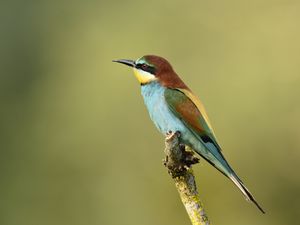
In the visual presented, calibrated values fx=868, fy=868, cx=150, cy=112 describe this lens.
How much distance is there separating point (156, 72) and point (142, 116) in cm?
407

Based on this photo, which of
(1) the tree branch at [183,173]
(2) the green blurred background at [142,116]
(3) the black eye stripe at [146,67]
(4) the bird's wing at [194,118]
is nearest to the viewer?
(1) the tree branch at [183,173]

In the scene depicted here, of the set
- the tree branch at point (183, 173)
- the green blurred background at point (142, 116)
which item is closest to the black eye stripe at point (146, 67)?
the tree branch at point (183, 173)

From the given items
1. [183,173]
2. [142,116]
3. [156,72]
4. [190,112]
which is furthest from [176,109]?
[142,116]

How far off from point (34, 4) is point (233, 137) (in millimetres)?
6446

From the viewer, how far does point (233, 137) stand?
27.5 ft

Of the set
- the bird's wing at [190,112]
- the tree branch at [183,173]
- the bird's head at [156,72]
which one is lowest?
the tree branch at [183,173]

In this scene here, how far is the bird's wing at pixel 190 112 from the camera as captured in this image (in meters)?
4.76

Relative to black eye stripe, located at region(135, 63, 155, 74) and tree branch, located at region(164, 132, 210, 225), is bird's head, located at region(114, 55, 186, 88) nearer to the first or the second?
black eye stripe, located at region(135, 63, 155, 74)

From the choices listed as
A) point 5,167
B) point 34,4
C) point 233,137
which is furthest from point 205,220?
point 34,4

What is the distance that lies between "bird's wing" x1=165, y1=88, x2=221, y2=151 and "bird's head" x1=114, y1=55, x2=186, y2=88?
0.26 feet

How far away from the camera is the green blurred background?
8.15 metres

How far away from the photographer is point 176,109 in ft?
15.8

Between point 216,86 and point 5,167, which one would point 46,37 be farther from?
point 216,86

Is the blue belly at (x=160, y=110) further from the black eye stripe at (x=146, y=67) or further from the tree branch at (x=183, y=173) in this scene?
the tree branch at (x=183, y=173)
